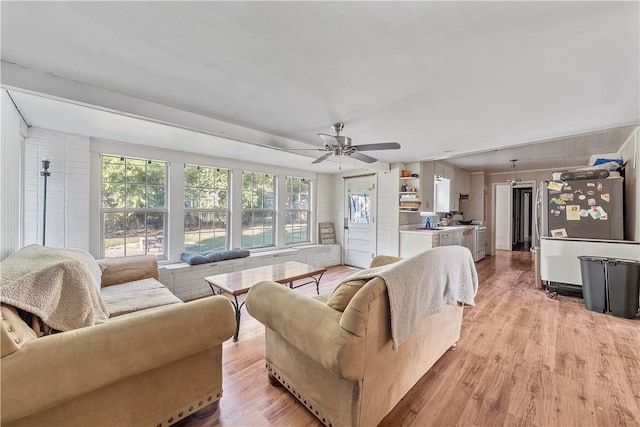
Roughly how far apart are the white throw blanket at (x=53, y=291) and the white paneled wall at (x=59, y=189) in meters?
1.76

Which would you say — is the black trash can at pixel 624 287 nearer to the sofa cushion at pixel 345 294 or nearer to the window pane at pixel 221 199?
the sofa cushion at pixel 345 294

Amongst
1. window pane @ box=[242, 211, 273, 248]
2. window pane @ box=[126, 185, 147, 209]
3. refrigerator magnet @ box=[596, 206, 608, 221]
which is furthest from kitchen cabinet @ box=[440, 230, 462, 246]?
window pane @ box=[126, 185, 147, 209]

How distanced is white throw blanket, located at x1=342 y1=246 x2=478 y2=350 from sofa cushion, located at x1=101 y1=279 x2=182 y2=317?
6.13 ft

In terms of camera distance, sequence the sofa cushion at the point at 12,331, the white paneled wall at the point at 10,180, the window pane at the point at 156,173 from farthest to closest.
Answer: the window pane at the point at 156,173 < the white paneled wall at the point at 10,180 < the sofa cushion at the point at 12,331

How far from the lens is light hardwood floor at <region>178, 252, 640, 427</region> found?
159 centimetres

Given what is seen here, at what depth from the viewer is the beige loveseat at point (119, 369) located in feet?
3.54

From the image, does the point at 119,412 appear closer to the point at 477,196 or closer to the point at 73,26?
the point at 73,26

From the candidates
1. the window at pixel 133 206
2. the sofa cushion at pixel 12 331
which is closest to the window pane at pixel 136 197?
the window at pixel 133 206

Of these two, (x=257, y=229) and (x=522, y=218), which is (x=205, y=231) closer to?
(x=257, y=229)

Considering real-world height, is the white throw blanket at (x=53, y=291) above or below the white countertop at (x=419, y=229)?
below

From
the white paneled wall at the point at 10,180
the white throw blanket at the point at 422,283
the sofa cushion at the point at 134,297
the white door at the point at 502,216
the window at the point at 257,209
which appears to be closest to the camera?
the white throw blanket at the point at 422,283

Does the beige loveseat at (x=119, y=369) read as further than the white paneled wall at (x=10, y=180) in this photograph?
No

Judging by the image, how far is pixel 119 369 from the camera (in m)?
1.27

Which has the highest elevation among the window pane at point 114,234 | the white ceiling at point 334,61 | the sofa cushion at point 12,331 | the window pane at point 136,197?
the white ceiling at point 334,61
